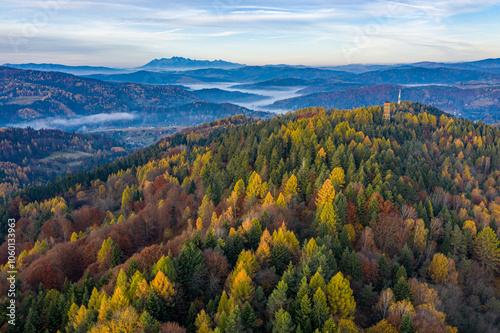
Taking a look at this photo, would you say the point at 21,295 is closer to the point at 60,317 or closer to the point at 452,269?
the point at 60,317

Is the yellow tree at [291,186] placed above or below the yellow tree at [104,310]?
above

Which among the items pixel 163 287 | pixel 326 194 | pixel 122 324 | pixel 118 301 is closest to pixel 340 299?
pixel 163 287

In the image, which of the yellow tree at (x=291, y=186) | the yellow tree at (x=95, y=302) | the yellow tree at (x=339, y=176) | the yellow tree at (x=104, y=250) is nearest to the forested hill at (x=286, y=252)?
the yellow tree at (x=95, y=302)

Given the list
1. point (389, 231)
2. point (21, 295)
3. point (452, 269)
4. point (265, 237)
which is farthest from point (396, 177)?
point (21, 295)

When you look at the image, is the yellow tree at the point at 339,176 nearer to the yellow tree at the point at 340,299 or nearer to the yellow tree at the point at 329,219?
the yellow tree at the point at 329,219

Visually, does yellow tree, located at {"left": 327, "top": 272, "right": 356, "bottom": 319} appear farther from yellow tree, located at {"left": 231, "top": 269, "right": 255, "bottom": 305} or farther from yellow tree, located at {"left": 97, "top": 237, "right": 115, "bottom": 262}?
yellow tree, located at {"left": 97, "top": 237, "right": 115, "bottom": 262}

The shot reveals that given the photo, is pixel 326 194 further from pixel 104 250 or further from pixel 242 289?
pixel 104 250

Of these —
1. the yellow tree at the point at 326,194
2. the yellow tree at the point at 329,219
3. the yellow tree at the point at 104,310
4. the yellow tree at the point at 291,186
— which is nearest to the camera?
the yellow tree at the point at 104,310

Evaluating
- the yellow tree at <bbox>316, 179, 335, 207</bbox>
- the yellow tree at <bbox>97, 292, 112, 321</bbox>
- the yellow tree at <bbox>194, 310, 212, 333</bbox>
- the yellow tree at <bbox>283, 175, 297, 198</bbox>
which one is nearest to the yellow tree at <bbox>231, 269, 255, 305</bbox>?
the yellow tree at <bbox>194, 310, 212, 333</bbox>
